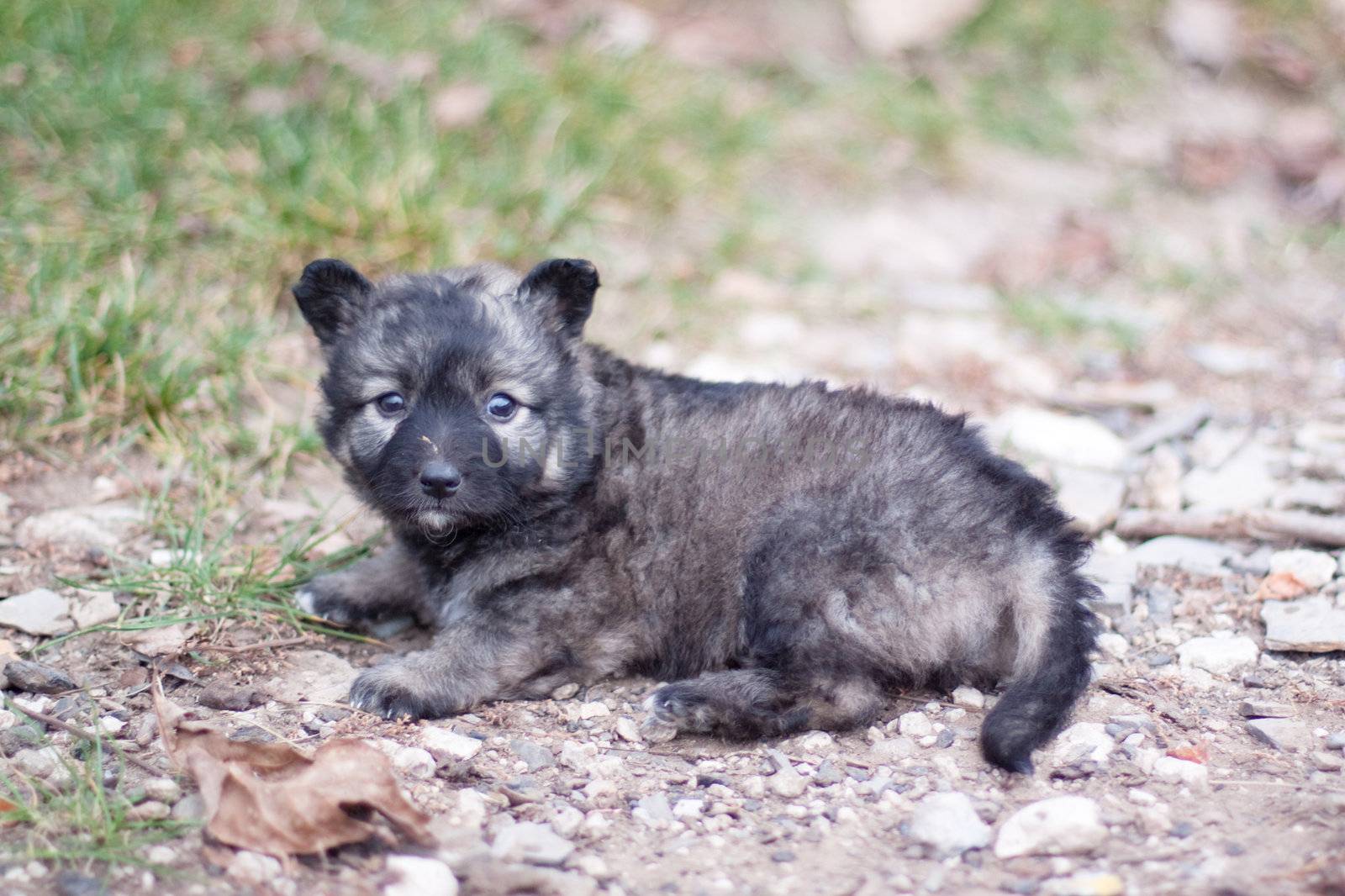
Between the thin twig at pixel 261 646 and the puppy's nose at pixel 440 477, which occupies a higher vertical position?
the puppy's nose at pixel 440 477

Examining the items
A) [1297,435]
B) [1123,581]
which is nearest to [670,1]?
[1297,435]

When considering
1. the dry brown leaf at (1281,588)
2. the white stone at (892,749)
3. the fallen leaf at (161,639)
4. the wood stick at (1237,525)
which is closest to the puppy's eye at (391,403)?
the fallen leaf at (161,639)

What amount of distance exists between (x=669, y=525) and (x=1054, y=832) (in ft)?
4.62

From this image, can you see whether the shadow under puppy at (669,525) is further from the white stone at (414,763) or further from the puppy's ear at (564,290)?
the white stone at (414,763)

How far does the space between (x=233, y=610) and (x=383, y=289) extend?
1091mm

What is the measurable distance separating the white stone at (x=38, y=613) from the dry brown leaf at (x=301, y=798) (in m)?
1.14

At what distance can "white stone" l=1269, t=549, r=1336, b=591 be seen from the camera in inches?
162

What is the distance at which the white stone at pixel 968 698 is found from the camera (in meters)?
3.55

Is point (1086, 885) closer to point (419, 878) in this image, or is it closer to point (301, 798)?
point (419, 878)

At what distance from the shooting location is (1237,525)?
447 centimetres

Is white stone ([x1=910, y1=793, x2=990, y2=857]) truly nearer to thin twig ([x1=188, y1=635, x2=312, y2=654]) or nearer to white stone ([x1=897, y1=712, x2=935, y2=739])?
white stone ([x1=897, y1=712, x2=935, y2=739])

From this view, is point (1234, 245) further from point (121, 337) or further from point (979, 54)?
point (121, 337)

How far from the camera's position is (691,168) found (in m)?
6.96

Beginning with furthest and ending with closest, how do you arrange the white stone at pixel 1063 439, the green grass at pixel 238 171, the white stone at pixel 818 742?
the white stone at pixel 1063 439 → the green grass at pixel 238 171 → the white stone at pixel 818 742
